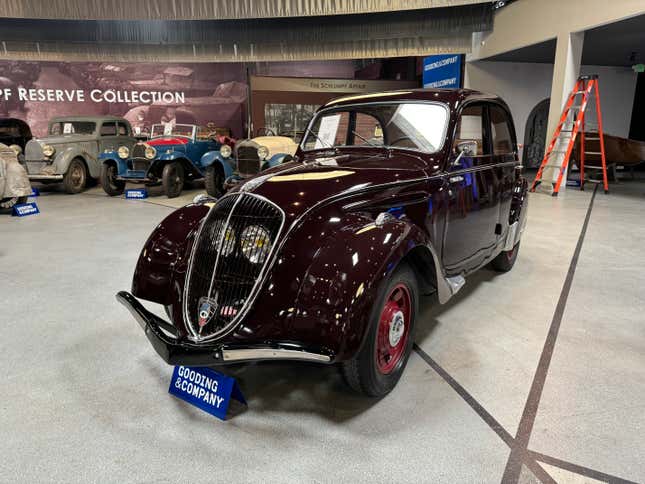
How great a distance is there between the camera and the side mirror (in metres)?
2.69

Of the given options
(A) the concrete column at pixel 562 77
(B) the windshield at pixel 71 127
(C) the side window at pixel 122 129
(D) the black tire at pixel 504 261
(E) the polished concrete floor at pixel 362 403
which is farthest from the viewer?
(C) the side window at pixel 122 129

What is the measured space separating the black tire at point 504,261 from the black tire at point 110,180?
7.27m

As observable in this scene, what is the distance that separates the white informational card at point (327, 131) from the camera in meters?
3.07

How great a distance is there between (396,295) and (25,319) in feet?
8.21

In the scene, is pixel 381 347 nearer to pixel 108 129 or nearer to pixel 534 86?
pixel 108 129

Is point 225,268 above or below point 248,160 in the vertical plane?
below

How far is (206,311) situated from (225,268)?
206 mm

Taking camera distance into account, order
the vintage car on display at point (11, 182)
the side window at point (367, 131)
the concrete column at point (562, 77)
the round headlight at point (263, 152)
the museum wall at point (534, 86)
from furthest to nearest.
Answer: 1. the museum wall at point (534, 86)
2. the concrete column at point (562, 77)
3. the round headlight at point (263, 152)
4. the vintage car on display at point (11, 182)
5. the side window at point (367, 131)

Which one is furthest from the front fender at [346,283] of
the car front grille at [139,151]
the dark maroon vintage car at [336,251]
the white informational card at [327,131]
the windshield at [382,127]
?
the car front grille at [139,151]

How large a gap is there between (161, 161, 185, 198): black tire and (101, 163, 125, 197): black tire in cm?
114

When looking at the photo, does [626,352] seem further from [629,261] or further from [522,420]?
[629,261]

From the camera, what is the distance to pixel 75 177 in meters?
8.70

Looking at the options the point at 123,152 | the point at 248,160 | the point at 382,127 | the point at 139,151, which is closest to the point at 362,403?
the point at 382,127

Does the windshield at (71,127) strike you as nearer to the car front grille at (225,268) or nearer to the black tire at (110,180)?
the black tire at (110,180)
